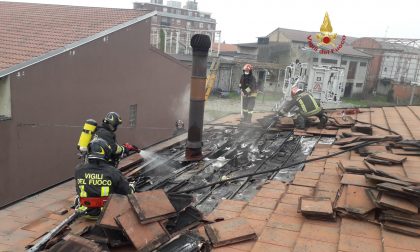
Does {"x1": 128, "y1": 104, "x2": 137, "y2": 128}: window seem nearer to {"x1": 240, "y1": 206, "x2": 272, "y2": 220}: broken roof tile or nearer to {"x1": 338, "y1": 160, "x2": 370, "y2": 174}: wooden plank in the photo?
{"x1": 338, "y1": 160, "x2": 370, "y2": 174}: wooden plank

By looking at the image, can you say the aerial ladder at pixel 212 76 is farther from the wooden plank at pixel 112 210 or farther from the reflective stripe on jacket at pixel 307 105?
the wooden plank at pixel 112 210

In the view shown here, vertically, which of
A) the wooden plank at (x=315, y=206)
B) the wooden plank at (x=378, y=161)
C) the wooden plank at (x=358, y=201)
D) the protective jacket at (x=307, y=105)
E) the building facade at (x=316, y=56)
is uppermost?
the building facade at (x=316, y=56)

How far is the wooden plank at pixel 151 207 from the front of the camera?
133 inches

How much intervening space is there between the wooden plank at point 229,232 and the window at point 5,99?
6.87m

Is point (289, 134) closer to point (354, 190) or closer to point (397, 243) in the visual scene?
point (354, 190)

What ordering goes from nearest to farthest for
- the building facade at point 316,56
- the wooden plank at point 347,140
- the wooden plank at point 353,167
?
the wooden plank at point 353,167 → the wooden plank at point 347,140 → the building facade at point 316,56

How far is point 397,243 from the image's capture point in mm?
3256

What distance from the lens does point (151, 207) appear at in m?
3.53

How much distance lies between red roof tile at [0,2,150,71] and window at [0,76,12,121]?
0.35 m

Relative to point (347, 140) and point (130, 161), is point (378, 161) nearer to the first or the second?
point (347, 140)

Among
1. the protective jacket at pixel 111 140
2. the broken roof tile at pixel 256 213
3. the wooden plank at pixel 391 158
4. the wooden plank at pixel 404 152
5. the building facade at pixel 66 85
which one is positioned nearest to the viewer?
the broken roof tile at pixel 256 213

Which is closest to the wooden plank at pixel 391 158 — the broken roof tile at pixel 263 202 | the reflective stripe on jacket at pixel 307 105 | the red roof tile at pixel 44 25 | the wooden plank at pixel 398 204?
the wooden plank at pixel 398 204

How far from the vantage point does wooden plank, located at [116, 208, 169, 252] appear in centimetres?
321

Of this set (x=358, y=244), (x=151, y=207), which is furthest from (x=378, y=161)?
(x=151, y=207)
